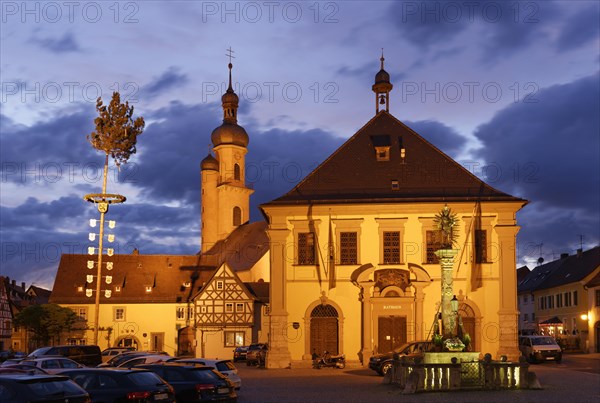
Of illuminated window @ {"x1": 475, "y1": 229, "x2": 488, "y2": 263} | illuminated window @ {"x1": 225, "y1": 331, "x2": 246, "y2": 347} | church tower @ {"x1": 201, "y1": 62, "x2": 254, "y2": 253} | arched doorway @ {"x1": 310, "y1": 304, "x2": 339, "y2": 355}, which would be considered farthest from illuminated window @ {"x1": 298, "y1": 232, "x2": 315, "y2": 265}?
church tower @ {"x1": 201, "y1": 62, "x2": 254, "y2": 253}

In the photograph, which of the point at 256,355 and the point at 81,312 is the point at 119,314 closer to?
the point at 81,312

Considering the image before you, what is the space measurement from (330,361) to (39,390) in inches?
1057

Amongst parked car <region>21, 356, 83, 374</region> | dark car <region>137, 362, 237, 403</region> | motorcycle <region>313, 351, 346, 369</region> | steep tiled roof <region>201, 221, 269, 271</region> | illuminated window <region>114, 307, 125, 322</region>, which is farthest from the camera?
steep tiled roof <region>201, 221, 269, 271</region>

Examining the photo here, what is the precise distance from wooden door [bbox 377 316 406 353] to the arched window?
2031 inches

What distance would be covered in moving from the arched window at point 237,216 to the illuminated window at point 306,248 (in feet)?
162

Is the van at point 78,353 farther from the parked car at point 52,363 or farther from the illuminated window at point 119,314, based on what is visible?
the illuminated window at point 119,314

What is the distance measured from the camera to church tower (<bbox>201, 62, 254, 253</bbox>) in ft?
304

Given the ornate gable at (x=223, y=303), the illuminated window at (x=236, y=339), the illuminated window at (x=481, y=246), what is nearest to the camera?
the illuminated window at (x=481, y=246)

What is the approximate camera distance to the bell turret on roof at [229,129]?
310 ft

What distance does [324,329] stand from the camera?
4344 cm

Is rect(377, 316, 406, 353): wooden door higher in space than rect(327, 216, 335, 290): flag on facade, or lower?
lower

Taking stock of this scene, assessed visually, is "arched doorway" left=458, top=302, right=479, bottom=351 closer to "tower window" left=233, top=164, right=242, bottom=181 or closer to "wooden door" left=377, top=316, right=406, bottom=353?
"wooden door" left=377, top=316, right=406, bottom=353

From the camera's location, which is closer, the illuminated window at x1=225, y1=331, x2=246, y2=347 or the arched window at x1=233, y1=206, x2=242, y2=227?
the illuminated window at x1=225, y1=331, x2=246, y2=347

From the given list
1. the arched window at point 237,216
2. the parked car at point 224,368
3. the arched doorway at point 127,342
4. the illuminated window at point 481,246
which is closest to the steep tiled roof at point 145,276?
the arched doorway at point 127,342
